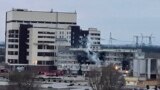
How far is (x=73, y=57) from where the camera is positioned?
131 metres

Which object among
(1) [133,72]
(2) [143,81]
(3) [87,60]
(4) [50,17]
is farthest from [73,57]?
(2) [143,81]

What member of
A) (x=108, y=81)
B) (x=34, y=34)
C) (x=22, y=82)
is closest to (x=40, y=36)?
(x=34, y=34)

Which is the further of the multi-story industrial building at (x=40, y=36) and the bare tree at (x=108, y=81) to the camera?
the multi-story industrial building at (x=40, y=36)

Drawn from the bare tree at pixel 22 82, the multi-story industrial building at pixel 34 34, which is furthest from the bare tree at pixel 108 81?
the multi-story industrial building at pixel 34 34

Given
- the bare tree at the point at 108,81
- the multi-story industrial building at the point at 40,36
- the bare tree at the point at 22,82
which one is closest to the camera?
the bare tree at the point at 22,82

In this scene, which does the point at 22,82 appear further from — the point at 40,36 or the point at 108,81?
the point at 40,36

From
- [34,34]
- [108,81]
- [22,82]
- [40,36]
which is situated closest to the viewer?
[22,82]

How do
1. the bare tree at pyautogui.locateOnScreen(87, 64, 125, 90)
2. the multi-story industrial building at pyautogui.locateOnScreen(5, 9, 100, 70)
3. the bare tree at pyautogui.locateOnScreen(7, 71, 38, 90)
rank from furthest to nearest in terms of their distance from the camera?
the multi-story industrial building at pyautogui.locateOnScreen(5, 9, 100, 70) → the bare tree at pyautogui.locateOnScreen(87, 64, 125, 90) → the bare tree at pyautogui.locateOnScreen(7, 71, 38, 90)

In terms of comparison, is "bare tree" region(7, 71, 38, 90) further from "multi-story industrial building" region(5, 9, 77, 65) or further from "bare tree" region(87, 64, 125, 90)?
"multi-story industrial building" region(5, 9, 77, 65)

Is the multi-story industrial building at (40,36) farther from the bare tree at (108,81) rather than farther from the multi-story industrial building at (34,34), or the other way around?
the bare tree at (108,81)

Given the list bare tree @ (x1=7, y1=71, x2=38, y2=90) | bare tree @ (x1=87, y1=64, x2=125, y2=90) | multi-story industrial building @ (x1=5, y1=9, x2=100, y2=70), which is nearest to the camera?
bare tree @ (x1=7, y1=71, x2=38, y2=90)

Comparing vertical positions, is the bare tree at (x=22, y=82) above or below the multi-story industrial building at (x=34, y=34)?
below

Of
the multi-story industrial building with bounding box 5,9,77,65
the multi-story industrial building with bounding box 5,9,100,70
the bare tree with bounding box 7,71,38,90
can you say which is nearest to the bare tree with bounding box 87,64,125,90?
the bare tree with bounding box 7,71,38,90

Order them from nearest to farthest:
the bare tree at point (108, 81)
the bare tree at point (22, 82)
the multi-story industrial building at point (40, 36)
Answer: the bare tree at point (22, 82)
the bare tree at point (108, 81)
the multi-story industrial building at point (40, 36)
